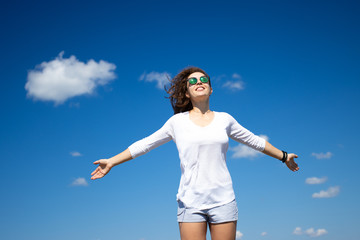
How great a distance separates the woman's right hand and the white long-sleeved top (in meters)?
0.46

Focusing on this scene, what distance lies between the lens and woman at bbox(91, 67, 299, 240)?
513 centimetres

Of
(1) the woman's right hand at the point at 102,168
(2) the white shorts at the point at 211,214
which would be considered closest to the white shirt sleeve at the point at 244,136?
(2) the white shorts at the point at 211,214

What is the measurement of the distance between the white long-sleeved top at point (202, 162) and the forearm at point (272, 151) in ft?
3.57

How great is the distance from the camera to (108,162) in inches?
227

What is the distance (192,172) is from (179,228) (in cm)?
92

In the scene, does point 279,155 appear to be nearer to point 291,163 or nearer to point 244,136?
point 291,163

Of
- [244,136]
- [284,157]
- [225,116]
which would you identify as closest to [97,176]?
[225,116]

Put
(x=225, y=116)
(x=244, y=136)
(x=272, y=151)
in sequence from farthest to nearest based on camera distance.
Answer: (x=272, y=151)
(x=244, y=136)
(x=225, y=116)

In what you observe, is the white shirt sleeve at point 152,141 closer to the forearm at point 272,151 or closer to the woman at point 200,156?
the woman at point 200,156

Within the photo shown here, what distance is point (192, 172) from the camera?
535cm

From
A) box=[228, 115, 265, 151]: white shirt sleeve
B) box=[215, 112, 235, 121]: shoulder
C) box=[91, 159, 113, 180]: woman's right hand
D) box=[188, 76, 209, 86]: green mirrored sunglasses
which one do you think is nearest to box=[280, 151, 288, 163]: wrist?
box=[228, 115, 265, 151]: white shirt sleeve

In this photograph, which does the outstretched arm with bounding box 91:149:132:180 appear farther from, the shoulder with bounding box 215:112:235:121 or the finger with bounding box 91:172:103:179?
the shoulder with bounding box 215:112:235:121

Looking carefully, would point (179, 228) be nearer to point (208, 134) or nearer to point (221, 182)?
point (221, 182)

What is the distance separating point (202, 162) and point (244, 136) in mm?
1282
